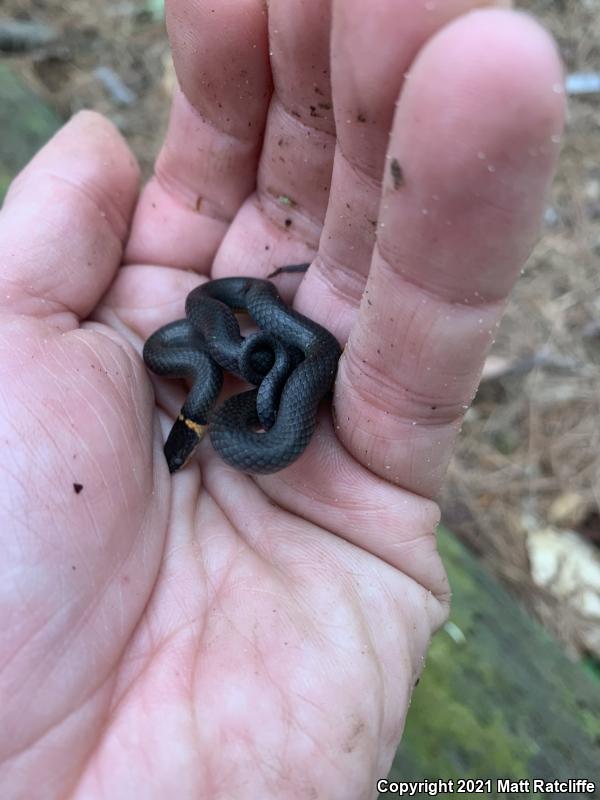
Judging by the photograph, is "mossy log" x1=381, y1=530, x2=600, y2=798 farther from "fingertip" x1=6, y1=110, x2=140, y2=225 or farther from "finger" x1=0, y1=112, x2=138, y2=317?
"fingertip" x1=6, y1=110, x2=140, y2=225

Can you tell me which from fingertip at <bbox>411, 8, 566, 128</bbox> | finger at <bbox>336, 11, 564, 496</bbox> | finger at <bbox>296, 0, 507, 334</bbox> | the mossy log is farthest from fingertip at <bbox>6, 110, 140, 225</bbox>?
the mossy log

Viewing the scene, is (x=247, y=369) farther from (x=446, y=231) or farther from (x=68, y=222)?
(x=446, y=231)

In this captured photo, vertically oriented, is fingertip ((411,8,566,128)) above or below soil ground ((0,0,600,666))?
above

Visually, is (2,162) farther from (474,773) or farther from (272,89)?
(474,773)

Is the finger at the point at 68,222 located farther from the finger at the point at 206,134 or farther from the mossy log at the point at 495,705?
the mossy log at the point at 495,705

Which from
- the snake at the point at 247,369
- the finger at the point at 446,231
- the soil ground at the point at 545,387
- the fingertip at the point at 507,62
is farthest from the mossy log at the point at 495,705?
the fingertip at the point at 507,62

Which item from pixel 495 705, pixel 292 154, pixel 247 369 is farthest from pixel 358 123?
pixel 495 705

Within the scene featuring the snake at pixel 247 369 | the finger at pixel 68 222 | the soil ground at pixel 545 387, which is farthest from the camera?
the soil ground at pixel 545 387
